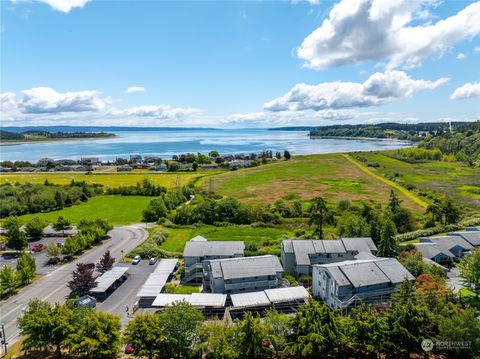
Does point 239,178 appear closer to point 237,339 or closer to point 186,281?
point 186,281

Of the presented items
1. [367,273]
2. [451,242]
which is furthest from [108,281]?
[451,242]

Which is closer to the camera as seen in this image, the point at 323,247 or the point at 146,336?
the point at 146,336

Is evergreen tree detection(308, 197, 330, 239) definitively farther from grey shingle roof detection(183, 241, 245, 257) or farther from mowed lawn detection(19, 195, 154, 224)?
mowed lawn detection(19, 195, 154, 224)

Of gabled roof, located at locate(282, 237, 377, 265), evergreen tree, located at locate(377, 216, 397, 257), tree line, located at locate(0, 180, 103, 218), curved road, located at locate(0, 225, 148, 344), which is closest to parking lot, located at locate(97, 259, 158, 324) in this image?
curved road, located at locate(0, 225, 148, 344)

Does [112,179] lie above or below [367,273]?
below

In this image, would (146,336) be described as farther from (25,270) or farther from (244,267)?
(25,270)

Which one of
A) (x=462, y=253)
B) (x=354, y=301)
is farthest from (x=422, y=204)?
(x=354, y=301)
